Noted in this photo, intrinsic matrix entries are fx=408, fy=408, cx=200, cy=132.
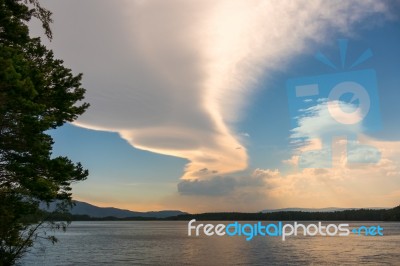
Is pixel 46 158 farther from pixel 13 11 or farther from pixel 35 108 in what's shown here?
pixel 13 11

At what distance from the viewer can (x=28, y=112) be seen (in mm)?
19469

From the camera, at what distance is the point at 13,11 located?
21656 millimetres

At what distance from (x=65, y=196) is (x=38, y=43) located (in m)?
9.73

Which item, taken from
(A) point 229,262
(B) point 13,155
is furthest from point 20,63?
(A) point 229,262

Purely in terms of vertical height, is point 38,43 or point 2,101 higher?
point 38,43

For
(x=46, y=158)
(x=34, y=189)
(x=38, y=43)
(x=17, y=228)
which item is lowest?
(x=17, y=228)

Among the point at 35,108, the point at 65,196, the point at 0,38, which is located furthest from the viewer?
the point at 65,196

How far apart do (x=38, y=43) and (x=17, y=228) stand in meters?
12.5

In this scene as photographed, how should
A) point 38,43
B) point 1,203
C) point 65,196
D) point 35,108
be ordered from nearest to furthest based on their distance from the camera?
point 35,108, point 1,203, point 38,43, point 65,196

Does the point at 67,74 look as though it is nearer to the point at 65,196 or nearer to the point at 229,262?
the point at 65,196

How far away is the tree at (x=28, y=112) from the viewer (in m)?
18.1

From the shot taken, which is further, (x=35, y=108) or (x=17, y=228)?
(x=17, y=228)

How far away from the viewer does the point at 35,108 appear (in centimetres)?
1873

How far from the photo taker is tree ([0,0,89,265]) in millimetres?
18086
